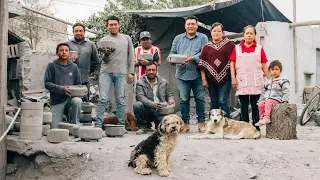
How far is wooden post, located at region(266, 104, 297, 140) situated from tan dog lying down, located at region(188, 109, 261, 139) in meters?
0.28

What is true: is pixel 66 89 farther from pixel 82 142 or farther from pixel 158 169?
pixel 158 169

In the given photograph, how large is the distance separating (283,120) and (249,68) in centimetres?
95

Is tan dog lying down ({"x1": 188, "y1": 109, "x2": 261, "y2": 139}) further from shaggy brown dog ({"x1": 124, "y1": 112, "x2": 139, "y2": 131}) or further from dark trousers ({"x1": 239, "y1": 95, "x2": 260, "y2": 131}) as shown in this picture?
shaggy brown dog ({"x1": 124, "y1": 112, "x2": 139, "y2": 131})

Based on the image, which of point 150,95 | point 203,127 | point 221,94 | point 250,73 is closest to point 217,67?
point 221,94

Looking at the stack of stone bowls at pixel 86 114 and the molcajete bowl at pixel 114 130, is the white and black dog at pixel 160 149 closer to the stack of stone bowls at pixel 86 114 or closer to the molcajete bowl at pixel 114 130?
the molcajete bowl at pixel 114 130

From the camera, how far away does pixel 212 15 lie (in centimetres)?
→ 991

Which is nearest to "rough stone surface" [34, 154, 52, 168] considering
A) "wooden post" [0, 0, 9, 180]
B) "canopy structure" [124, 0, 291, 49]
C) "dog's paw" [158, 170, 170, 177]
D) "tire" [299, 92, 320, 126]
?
"wooden post" [0, 0, 9, 180]

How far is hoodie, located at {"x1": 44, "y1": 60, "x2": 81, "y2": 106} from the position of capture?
5527 millimetres

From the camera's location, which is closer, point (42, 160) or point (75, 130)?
point (42, 160)

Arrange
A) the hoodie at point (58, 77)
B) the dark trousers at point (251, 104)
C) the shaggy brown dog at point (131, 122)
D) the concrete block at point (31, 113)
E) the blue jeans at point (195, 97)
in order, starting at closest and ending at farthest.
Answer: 1. the concrete block at point (31, 113)
2. the hoodie at point (58, 77)
3. the dark trousers at point (251, 104)
4. the blue jeans at point (195, 97)
5. the shaggy brown dog at point (131, 122)

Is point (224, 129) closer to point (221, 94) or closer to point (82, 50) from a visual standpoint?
point (221, 94)

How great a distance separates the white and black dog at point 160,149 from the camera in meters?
3.87

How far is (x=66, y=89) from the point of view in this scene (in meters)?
5.39

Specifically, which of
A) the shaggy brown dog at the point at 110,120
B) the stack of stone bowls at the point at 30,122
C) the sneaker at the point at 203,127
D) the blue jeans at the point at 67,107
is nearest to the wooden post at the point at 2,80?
the stack of stone bowls at the point at 30,122
